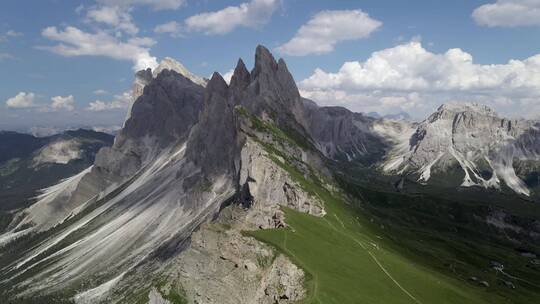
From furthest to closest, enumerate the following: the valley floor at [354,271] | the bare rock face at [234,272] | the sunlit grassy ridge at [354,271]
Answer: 1. the valley floor at [354,271]
2. the sunlit grassy ridge at [354,271]
3. the bare rock face at [234,272]

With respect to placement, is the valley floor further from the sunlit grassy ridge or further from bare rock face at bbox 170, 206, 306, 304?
bare rock face at bbox 170, 206, 306, 304

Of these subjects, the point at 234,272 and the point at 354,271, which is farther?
the point at 354,271

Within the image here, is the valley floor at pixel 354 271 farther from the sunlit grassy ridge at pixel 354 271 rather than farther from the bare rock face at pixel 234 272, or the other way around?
the bare rock face at pixel 234 272

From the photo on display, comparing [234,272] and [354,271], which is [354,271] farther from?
[234,272]

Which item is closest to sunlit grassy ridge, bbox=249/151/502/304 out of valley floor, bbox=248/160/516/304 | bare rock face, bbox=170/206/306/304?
valley floor, bbox=248/160/516/304

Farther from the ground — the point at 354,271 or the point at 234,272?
the point at 234,272

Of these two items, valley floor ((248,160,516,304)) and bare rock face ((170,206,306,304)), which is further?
valley floor ((248,160,516,304))

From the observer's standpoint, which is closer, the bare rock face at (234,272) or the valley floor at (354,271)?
the bare rock face at (234,272)

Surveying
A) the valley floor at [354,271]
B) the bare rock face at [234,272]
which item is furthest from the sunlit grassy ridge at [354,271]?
the bare rock face at [234,272]

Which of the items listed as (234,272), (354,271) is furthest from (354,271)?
(234,272)

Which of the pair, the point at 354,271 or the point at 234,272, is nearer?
the point at 234,272

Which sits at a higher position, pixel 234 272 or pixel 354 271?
pixel 234 272
